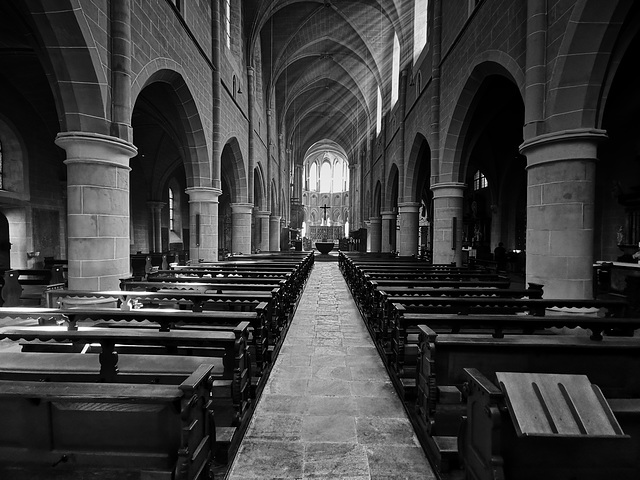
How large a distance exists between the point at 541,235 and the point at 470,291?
156 centimetres

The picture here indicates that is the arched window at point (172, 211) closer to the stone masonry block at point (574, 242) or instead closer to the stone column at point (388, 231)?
the stone column at point (388, 231)

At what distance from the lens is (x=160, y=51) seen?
25.1ft

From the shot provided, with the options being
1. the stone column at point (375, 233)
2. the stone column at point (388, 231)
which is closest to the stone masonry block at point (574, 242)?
the stone column at point (388, 231)

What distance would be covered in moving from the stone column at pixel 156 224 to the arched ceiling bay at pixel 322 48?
906cm

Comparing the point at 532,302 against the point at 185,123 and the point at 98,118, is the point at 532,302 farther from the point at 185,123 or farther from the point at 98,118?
the point at 185,123

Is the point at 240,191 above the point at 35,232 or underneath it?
above

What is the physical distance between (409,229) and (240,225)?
23.7 feet

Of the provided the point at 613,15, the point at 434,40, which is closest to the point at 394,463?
the point at 613,15

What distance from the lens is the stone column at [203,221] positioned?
35.6 ft

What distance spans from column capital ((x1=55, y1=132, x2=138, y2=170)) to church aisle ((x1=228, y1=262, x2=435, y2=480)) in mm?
4113

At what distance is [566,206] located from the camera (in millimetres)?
5098

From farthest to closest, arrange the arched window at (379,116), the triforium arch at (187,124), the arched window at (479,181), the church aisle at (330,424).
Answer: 1. the arched window at (379,116)
2. the arched window at (479,181)
3. the triforium arch at (187,124)
4. the church aisle at (330,424)

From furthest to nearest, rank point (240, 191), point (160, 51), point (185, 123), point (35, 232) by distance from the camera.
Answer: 1. point (240, 191)
2. point (35, 232)
3. point (185, 123)
4. point (160, 51)

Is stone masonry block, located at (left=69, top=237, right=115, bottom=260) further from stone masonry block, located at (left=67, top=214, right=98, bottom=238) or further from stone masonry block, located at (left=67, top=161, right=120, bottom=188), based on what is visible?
stone masonry block, located at (left=67, top=161, right=120, bottom=188)
